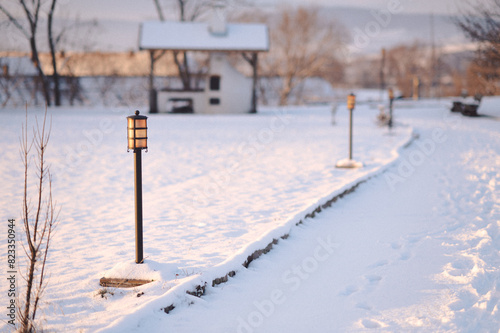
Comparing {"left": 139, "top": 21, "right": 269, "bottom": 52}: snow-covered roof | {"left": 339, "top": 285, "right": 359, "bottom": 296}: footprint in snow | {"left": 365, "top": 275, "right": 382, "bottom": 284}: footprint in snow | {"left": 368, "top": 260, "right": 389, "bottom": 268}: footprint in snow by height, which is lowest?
{"left": 339, "top": 285, "right": 359, "bottom": 296}: footprint in snow

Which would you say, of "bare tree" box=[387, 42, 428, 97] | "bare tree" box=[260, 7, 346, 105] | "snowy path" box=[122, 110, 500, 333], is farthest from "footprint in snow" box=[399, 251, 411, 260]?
"bare tree" box=[387, 42, 428, 97]

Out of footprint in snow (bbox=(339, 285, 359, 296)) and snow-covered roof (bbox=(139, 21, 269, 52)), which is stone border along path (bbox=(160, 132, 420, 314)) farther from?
snow-covered roof (bbox=(139, 21, 269, 52))

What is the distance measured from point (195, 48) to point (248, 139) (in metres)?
10.4

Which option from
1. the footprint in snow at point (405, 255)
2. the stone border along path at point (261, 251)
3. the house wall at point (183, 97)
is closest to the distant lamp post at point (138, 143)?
the stone border along path at point (261, 251)

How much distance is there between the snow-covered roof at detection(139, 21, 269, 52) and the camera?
2364 cm

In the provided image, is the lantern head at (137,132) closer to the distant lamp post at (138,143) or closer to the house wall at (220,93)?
the distant lamp post at (138,143)

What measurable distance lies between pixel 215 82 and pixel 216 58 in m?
1.50

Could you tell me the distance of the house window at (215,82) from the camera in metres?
25.0

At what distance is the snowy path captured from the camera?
3488mm

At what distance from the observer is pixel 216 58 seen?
2533 cm

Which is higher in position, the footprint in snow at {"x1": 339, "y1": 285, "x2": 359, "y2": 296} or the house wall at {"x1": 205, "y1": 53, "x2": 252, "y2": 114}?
the house wall at {"x1": 205, "y1": 53, "x2": 252, "y2": 114}

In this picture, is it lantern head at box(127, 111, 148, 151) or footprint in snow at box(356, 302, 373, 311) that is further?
lantern head at box(127, 111, 148, 151)

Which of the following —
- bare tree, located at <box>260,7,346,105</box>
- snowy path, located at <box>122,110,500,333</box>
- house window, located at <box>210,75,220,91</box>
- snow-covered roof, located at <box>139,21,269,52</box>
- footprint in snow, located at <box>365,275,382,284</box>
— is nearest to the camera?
snowy path, located at <box>122,110,500,333</box>

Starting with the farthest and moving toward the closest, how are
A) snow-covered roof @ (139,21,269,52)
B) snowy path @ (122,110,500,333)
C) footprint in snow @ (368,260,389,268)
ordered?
snow-covered roof @ (139,21,269,52)
footprint in snow @ (368,260,389,268)
snowy path @ (122,110,500,333)
